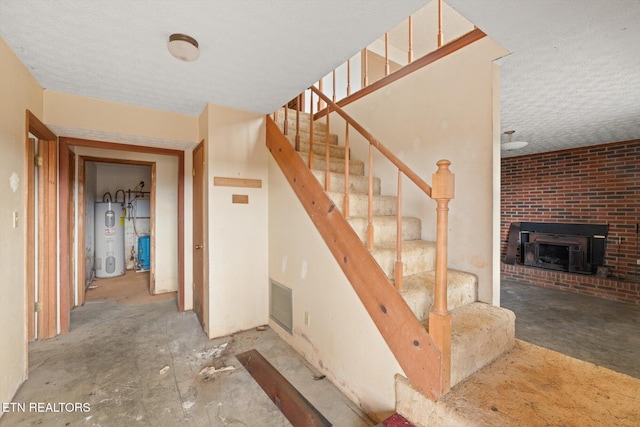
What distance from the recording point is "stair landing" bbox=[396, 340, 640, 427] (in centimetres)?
126

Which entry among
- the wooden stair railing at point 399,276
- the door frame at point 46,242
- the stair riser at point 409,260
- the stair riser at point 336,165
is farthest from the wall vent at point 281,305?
the door frame at point 46,242

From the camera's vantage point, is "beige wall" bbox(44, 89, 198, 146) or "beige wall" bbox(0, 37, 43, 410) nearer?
"beige wall" bbox(0, 37, 43, 410)

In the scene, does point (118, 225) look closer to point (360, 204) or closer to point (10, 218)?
point (10, 218)

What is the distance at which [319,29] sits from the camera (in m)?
1.59

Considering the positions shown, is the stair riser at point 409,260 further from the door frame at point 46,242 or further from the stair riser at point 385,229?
the door frame at point 46,242

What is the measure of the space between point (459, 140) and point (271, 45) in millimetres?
1594

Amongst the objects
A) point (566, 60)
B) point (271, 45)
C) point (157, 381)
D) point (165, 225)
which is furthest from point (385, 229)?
point (165, 225)

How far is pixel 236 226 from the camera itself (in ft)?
9.67

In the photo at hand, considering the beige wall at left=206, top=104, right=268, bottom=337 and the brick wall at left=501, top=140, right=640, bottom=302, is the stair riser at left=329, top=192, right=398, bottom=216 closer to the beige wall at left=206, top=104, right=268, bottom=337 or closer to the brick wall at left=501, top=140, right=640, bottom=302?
the beige wall at left=206, top=104, right=268, bottom=337

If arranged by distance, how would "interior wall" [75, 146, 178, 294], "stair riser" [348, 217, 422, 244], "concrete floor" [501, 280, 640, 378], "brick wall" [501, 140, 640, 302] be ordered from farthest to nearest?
"interior wall" [75, 146, 178, 294]
"brick wall" [501, 140, 640, 302]
"concrete floor" [501, 280, 640, 378]
"stair riser" [348, 217, 422, 244]

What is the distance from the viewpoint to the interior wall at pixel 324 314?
1745 mm

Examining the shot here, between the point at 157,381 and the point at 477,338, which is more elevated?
the point at 477,338

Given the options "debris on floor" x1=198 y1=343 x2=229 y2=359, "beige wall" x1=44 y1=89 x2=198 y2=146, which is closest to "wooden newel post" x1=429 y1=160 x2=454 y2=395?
"debris on floor" x1=198 y1=343 x2=229 y2=359

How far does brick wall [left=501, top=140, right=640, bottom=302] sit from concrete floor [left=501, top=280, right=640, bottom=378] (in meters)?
0.57
